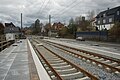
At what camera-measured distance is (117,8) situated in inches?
3219

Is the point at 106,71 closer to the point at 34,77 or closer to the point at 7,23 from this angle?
the point at 34,77

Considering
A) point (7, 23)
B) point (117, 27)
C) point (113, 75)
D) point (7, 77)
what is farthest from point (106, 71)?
point (7, 23)

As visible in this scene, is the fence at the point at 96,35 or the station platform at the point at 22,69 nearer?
the station platform at the point at 22,69

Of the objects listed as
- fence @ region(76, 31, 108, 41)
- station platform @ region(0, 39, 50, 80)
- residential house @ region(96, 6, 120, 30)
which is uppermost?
residential house @ region(96, 6, 120, 30)

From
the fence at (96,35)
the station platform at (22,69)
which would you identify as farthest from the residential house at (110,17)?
the station platform at (22,69)

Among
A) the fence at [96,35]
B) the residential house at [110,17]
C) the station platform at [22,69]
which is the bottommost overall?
the station platform at [22,69]

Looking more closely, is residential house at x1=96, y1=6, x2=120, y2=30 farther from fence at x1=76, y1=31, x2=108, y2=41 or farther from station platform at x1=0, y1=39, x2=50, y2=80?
station platform at x1=0, y1=39, x2=50, y2=80

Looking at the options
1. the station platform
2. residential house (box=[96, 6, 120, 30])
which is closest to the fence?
residential house (box=[96, 6, 120, 30])

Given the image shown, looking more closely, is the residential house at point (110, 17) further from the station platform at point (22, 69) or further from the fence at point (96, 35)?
the station platform at point (22, 69)

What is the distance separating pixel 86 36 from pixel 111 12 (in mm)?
23316

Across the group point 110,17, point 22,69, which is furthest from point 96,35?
point 22,69

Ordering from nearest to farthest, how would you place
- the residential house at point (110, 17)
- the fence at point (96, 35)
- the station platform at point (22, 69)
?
the station platform at point (22, 69) → the fence at point (96, 35) → the residential house at point (110, 17)

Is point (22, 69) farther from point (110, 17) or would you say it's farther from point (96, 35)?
point (110, 17)

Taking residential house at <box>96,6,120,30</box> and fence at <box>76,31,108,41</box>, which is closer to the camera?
fence at <box>76,31,108,41</box>
